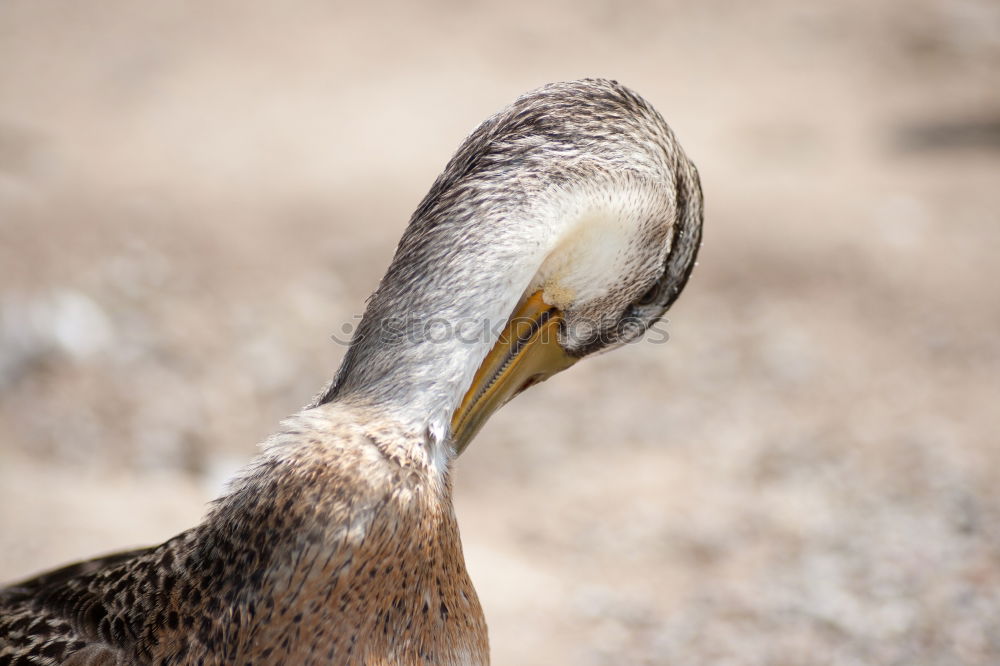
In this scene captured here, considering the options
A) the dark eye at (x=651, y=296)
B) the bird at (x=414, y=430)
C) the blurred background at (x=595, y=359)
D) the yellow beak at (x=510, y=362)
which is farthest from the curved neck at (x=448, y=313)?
the blurred background at (x=595, y=359)

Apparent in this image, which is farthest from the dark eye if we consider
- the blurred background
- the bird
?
the blurred background

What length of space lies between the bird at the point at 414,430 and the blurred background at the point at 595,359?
2.16m

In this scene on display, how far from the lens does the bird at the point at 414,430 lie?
1.94 m

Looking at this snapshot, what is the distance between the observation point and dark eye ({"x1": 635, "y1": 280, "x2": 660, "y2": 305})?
2.40 meters

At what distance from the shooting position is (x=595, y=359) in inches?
242

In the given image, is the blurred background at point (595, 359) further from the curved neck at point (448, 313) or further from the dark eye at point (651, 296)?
the curved neck at point (448, 313)

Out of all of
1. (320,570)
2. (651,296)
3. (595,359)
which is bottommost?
(320,570)

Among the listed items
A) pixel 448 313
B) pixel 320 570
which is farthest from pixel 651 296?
pixel 320 570

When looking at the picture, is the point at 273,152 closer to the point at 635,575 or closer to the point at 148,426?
the point at 148,426

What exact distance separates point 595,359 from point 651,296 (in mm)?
3728

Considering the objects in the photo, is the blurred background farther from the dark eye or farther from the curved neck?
the curved neck

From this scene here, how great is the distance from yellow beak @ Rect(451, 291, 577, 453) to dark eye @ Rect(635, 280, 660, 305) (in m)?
0.23

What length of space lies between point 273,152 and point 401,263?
6.26 m

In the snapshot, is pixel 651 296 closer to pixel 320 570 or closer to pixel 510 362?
pixel 510 362
